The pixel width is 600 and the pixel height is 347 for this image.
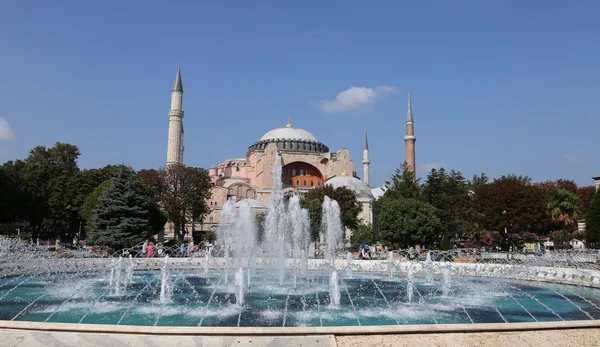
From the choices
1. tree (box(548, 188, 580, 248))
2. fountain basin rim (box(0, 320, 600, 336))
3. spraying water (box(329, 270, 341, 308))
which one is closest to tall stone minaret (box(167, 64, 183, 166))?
tree (box(548, 188, 580, 248))

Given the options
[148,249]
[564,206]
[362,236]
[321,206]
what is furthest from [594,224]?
[148,249]

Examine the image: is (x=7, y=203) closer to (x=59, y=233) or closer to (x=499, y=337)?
(x=59, y=233)

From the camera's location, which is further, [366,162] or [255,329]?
[366,162]

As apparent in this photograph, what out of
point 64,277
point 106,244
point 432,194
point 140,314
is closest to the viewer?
point 140,314

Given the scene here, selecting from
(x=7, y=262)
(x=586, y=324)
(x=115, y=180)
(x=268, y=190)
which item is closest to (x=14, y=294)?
(x=7, y=262)

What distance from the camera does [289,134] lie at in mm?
52500

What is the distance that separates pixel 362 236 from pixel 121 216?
14.2 m

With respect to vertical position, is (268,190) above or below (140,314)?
above

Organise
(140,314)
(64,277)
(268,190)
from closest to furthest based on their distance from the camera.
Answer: (140,314), (64,277), (268,190)

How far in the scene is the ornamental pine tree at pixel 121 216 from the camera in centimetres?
2131

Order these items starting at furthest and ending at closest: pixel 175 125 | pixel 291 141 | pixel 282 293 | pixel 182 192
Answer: pixel 291 141 < pixel 175 125 < pixel 182 192 < pixel 282 293

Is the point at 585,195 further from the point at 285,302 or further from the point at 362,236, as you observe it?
the point at 285,302

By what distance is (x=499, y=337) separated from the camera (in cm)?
487

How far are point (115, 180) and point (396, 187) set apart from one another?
54.4ft
